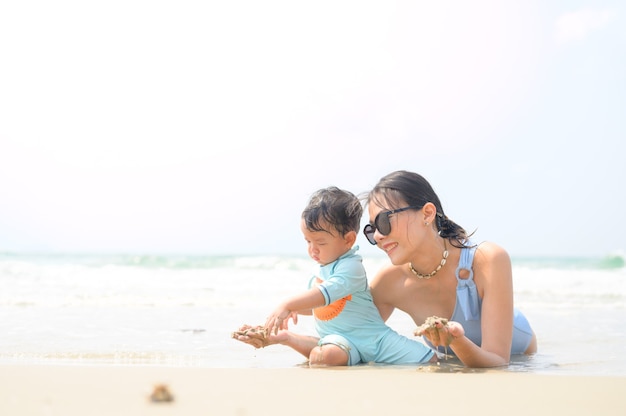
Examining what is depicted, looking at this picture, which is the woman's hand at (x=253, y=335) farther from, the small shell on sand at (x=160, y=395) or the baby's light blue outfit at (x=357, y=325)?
the small shell on sand at (x=160, y=395)

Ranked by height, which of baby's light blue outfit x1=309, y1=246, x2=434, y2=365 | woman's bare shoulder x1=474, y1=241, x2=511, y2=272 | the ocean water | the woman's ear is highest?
the woman's ear

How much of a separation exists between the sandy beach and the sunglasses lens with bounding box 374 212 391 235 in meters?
0.89

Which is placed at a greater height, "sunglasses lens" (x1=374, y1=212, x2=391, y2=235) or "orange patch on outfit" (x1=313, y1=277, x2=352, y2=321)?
"sunglasses lens" (x1=374, y1=212, x2=391, y2=235)

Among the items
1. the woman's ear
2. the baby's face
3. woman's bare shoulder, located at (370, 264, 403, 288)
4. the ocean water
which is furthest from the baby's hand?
the woman's ear

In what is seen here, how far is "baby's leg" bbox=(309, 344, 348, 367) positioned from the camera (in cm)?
427

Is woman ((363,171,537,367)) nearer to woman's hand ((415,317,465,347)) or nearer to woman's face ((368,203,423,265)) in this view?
woman's face ((368,203,423,265))

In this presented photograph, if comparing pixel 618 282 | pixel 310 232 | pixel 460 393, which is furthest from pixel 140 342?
pixel 618 282

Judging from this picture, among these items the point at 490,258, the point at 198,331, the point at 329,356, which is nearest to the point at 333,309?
the point at 329,356

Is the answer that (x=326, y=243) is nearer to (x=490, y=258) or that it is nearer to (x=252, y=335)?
(x=252, y=335)

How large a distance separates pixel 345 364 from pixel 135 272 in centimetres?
1968

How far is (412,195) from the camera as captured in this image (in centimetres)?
427

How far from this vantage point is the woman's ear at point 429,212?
429 centimetres

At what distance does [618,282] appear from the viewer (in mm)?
18953

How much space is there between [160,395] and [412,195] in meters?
2.11
